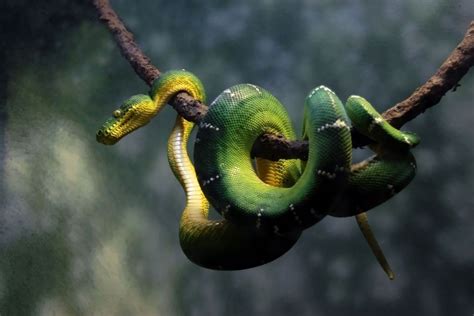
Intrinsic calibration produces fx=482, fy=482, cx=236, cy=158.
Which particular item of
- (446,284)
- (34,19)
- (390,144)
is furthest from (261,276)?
(34,19)

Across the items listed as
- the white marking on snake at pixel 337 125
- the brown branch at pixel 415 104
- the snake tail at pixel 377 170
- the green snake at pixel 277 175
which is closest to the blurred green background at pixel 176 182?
the green snake at pixel 277 175

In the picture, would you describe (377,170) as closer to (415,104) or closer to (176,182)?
(415,104)

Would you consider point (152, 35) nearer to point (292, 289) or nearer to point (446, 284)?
point (292, 289)

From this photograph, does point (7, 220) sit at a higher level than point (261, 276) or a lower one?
lower

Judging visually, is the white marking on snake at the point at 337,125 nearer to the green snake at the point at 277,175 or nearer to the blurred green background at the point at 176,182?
the green snake at the point at 277,175

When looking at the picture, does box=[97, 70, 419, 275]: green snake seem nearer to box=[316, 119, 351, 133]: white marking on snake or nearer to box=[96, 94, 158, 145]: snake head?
box=[316, 119, 351, 133]: white marking on snake

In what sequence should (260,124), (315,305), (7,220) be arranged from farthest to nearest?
(7,220), (315,305), (260,124)

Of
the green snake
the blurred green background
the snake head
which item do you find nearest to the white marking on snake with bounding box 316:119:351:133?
the green snake
